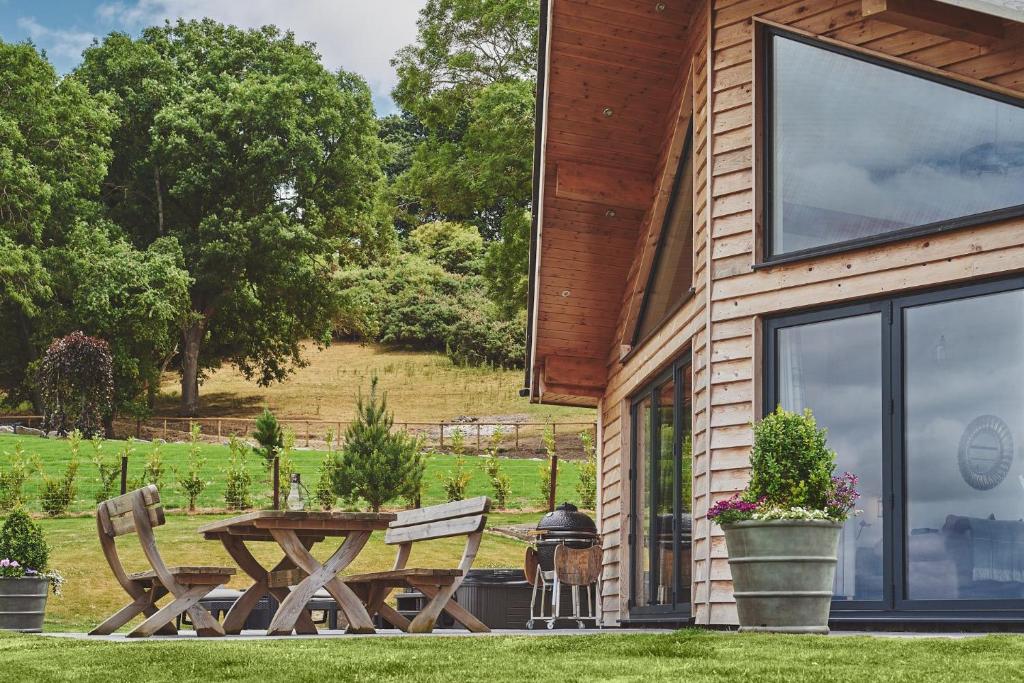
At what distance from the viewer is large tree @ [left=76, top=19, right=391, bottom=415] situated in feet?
119

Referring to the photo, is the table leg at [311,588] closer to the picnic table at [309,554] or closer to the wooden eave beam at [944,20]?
the picnic table at [309,554]

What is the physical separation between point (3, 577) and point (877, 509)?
21.4ft

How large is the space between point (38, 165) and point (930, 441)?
30.2 metres

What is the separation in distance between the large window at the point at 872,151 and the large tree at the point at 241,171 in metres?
28.9

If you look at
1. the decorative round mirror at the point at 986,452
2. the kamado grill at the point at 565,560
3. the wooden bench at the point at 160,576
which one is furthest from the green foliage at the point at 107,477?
the decorative round mirror at the point at 986,452

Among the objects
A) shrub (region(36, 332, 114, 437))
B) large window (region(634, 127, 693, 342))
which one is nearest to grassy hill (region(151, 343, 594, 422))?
shrub (region(36, 332, 114, 437))

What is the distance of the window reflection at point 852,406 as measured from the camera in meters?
7.31

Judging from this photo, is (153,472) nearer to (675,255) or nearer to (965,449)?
(675,255)

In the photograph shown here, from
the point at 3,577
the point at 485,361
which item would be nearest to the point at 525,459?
the point at 485,361

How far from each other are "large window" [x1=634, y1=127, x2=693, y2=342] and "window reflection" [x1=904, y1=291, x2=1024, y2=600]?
2430mm

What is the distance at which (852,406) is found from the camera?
7.52 meters

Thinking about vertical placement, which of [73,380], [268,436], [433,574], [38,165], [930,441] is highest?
[38,165]

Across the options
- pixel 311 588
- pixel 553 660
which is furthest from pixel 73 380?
pixel 553 660

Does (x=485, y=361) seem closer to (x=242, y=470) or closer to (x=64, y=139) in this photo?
(x=64, y=139)
